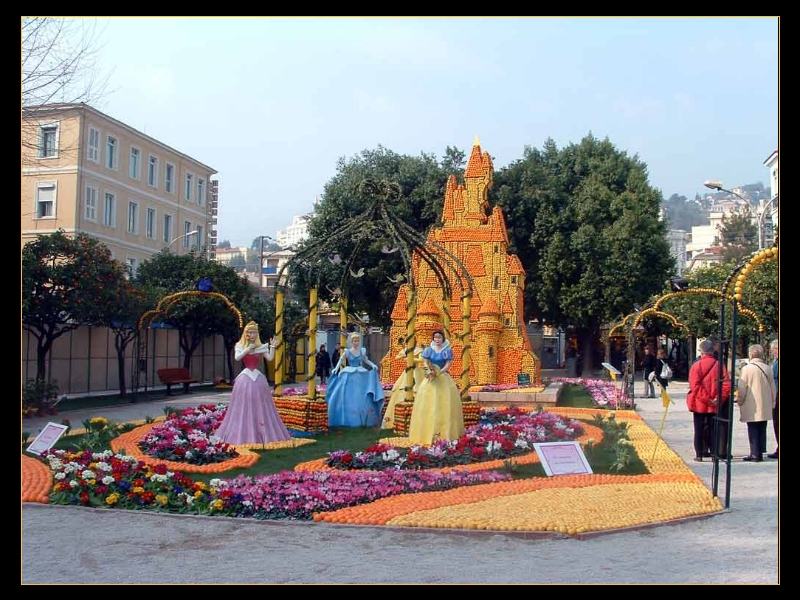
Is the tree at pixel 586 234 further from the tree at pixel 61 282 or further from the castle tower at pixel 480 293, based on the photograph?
the tree at pixel 61 282

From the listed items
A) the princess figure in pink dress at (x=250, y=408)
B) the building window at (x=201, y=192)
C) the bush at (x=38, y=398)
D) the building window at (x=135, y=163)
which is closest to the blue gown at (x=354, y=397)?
the princess figure in pink dress at (x=250, y=408)

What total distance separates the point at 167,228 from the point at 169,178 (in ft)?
Answer: 9.37

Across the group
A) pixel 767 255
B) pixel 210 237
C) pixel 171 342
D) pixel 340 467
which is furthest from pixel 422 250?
pixel 210 237

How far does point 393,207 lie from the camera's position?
36688 millimetres

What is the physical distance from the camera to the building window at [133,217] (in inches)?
1742

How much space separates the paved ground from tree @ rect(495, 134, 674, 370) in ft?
90.7

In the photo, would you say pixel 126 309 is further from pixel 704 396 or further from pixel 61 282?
pixel 704 396

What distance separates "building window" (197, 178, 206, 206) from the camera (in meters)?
52.1

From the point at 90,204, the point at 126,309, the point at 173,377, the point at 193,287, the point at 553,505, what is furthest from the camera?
the point at 90,204

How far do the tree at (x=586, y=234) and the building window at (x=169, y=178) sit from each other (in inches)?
784

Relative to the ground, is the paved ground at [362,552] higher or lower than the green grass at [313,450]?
lower

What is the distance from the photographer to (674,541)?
793cm

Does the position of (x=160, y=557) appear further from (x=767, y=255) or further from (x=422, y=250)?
(x=422, y=250)

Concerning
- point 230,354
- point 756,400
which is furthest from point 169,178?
point 756,400
